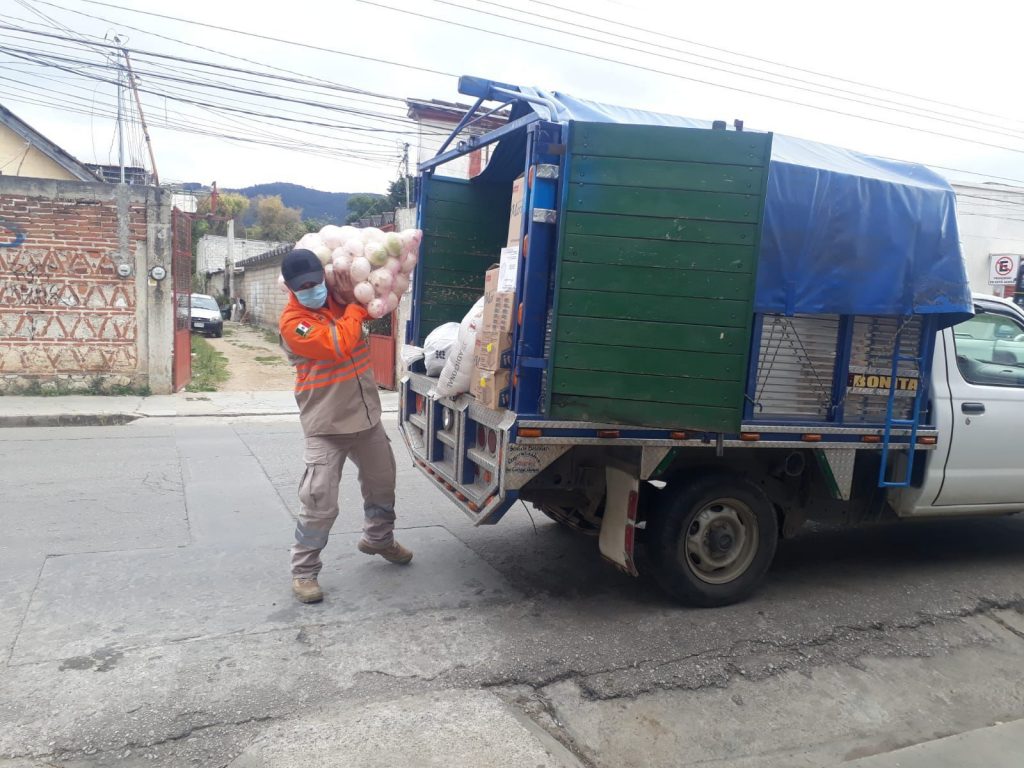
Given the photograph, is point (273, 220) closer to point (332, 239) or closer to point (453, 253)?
point (453, 253)

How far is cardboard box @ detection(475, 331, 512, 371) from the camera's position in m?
3.89

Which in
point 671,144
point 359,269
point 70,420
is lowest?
point 70,420

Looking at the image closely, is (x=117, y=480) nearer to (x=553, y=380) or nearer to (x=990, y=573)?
(x=553, y=380)

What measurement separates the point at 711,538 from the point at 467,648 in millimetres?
1489

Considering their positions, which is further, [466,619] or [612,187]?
[466,619]

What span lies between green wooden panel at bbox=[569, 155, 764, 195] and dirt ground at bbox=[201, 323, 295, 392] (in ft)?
28.3

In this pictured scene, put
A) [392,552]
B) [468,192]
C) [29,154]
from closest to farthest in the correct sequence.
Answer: [392,552] → [468,192] → [29,154]

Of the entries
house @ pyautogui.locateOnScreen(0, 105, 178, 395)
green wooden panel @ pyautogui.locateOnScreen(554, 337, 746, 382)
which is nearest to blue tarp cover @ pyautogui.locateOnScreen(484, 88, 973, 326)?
green wooden panel @ pyautogui.locateOnScreen(554, 337, 746, 382)

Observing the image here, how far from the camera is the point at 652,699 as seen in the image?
3459mm

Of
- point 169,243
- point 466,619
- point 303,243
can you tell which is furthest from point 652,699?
point 169,243

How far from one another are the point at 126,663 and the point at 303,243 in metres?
2.29

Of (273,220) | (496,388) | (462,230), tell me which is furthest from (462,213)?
(273,220)

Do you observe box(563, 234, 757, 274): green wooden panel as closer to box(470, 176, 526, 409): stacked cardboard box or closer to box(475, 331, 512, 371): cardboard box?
box(470, 176, 526, 409): stacked cardboard box

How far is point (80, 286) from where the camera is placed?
11523mm
